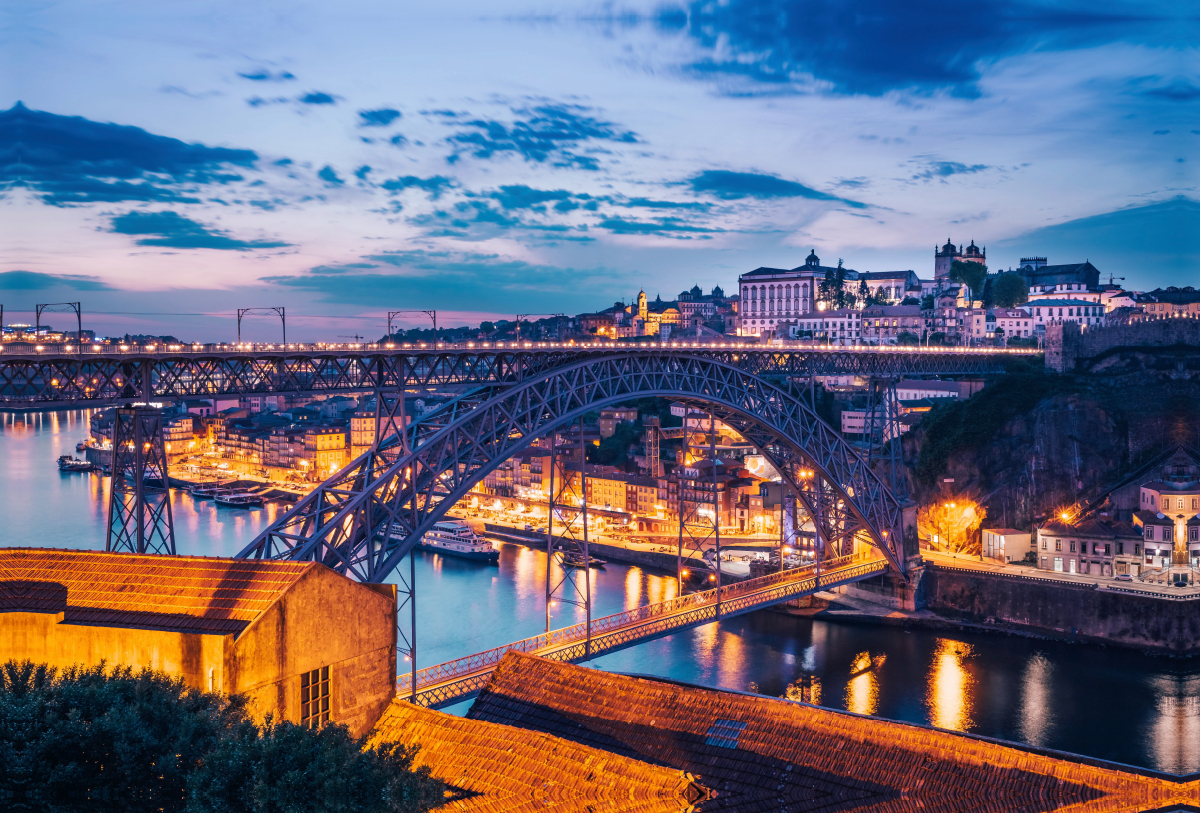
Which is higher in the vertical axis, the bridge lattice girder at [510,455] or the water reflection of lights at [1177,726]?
the bridge lattice girder at [510,455]

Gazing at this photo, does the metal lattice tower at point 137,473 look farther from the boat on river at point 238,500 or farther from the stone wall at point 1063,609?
the boat on river at point 238,500

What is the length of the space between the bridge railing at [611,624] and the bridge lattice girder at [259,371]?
441 centimetres

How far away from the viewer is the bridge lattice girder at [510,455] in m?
14.8

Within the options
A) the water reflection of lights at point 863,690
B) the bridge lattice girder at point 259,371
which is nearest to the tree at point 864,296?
the bridge lattice girder at point 259,371

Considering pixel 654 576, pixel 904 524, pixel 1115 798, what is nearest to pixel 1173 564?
pixel 904 524

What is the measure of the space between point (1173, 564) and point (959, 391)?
59.9ft

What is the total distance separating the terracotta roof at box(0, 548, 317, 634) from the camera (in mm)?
7582

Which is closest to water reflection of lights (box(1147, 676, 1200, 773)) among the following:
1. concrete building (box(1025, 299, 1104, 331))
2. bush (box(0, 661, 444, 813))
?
bush (box(0, 661, 444, 813))

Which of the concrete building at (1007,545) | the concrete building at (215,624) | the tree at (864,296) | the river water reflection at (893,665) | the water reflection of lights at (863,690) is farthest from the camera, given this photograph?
the tree at (864,296)

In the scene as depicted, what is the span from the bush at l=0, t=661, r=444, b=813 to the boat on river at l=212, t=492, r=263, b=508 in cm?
4292

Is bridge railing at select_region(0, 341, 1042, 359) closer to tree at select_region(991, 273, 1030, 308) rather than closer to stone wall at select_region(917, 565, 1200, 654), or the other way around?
stone wall at select_region(917, 565, 1200, 654)

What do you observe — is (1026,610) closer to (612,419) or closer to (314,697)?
(314,697)

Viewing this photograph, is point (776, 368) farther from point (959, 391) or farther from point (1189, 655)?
point (959, 391)

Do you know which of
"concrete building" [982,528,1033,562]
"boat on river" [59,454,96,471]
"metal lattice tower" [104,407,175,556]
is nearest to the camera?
"metal lattice tower" [104,407,175,556]
